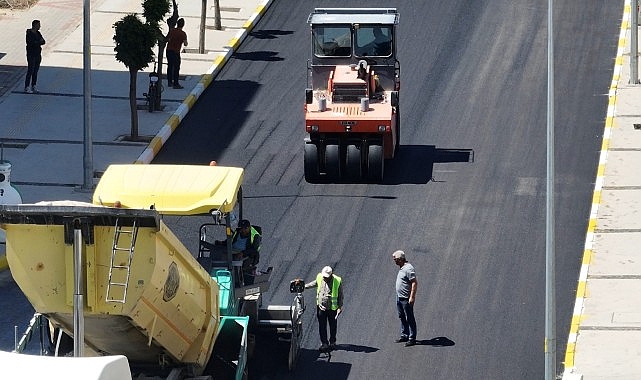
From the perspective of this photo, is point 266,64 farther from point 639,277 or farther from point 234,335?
point 234,335

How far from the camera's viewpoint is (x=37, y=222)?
61.2ft

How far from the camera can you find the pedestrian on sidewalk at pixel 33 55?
36844mm

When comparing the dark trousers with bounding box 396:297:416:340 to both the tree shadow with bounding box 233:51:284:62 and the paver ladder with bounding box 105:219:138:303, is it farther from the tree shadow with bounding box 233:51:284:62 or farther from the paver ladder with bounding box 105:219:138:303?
the tree shadow with bounding box 233:51:284:62

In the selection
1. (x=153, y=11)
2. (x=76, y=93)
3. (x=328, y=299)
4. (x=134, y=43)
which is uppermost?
(x=153, y=11)

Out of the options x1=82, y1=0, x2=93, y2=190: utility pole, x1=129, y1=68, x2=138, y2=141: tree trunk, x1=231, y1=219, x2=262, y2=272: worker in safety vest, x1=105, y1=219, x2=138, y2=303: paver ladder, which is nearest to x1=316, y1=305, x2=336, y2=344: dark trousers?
x1=231, y1=219, x2=262, y2=272: worker in safety vest

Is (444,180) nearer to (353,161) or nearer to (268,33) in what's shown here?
(353,161)

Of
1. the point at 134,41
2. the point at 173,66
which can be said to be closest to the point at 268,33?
the point at 173,66

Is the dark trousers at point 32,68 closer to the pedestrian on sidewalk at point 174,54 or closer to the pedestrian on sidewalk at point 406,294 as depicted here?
the pedestrian on sidewalk at point 174,54

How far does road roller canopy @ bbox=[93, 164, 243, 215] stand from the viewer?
21.5 metres

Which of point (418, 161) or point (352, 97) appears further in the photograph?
point (418, 161)

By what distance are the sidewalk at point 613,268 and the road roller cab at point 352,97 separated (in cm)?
429

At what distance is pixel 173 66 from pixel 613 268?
1357 centimetres

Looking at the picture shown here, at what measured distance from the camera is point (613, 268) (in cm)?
2753

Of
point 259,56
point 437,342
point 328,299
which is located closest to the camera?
point 328,299
